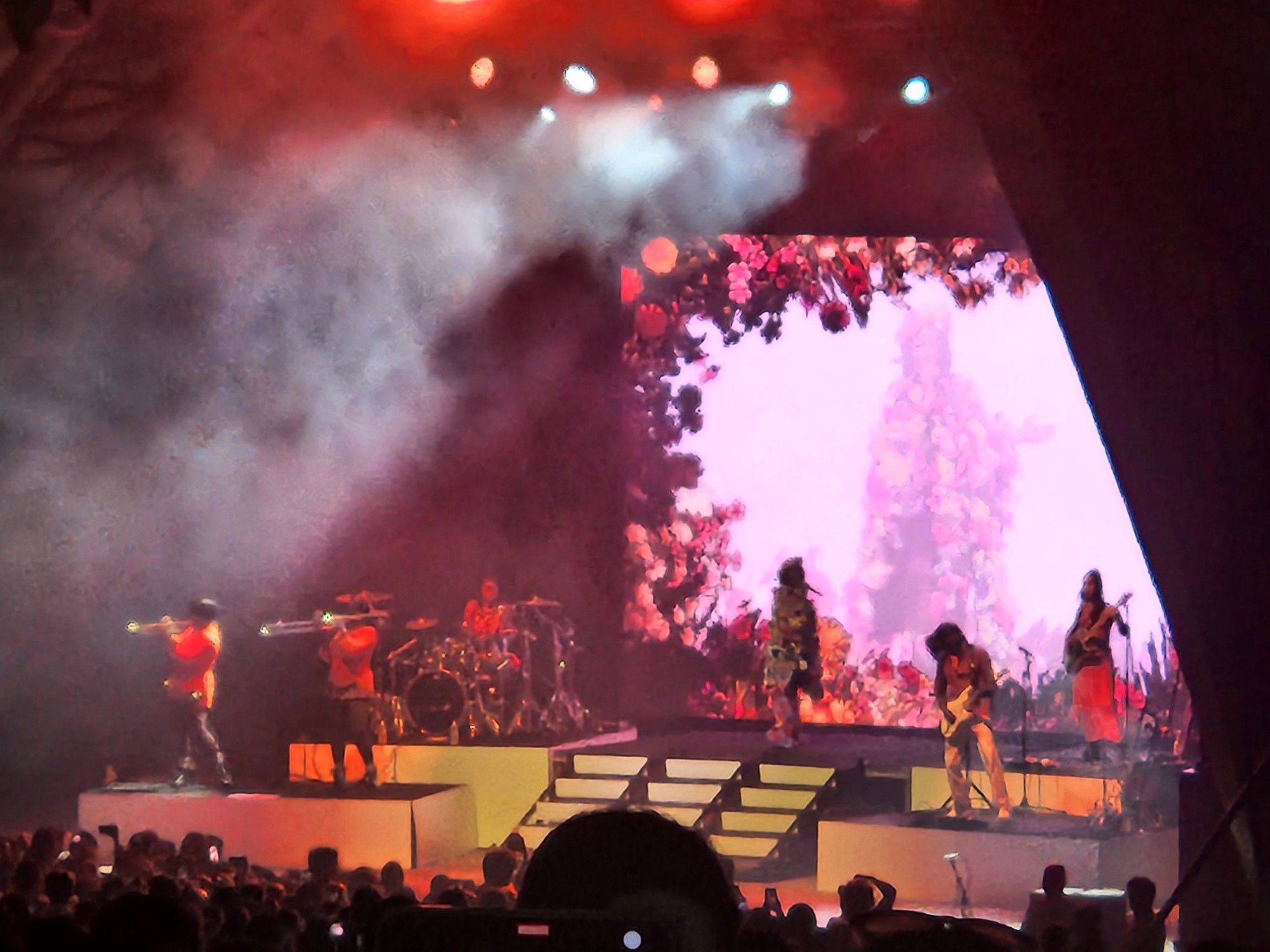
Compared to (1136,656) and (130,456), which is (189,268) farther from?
(1136,656)

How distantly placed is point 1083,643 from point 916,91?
3.78m

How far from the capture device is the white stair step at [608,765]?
347 inches

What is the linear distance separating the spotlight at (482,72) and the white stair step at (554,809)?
457 centimetres

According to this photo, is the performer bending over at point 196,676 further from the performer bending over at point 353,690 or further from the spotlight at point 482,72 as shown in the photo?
the spotlight at point 482,72

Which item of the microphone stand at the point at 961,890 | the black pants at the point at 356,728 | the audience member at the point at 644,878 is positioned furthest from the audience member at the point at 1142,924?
the black pants at the point at 356,728

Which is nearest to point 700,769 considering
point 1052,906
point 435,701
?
point 435,701

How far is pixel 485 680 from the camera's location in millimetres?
9727

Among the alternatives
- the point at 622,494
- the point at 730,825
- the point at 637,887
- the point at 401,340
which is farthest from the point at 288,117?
the point at 637,887

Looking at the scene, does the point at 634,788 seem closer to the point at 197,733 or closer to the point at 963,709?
the point at 963,709

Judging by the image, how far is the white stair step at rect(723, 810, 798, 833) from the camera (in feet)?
25.9

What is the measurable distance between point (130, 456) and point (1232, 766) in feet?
26.0

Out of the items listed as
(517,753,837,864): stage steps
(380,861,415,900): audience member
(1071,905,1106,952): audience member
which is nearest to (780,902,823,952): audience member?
(1071,905,1106,952): audience member

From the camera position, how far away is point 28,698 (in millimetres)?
9789

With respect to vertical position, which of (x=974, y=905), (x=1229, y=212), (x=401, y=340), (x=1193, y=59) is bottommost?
(x=974, y=905)
